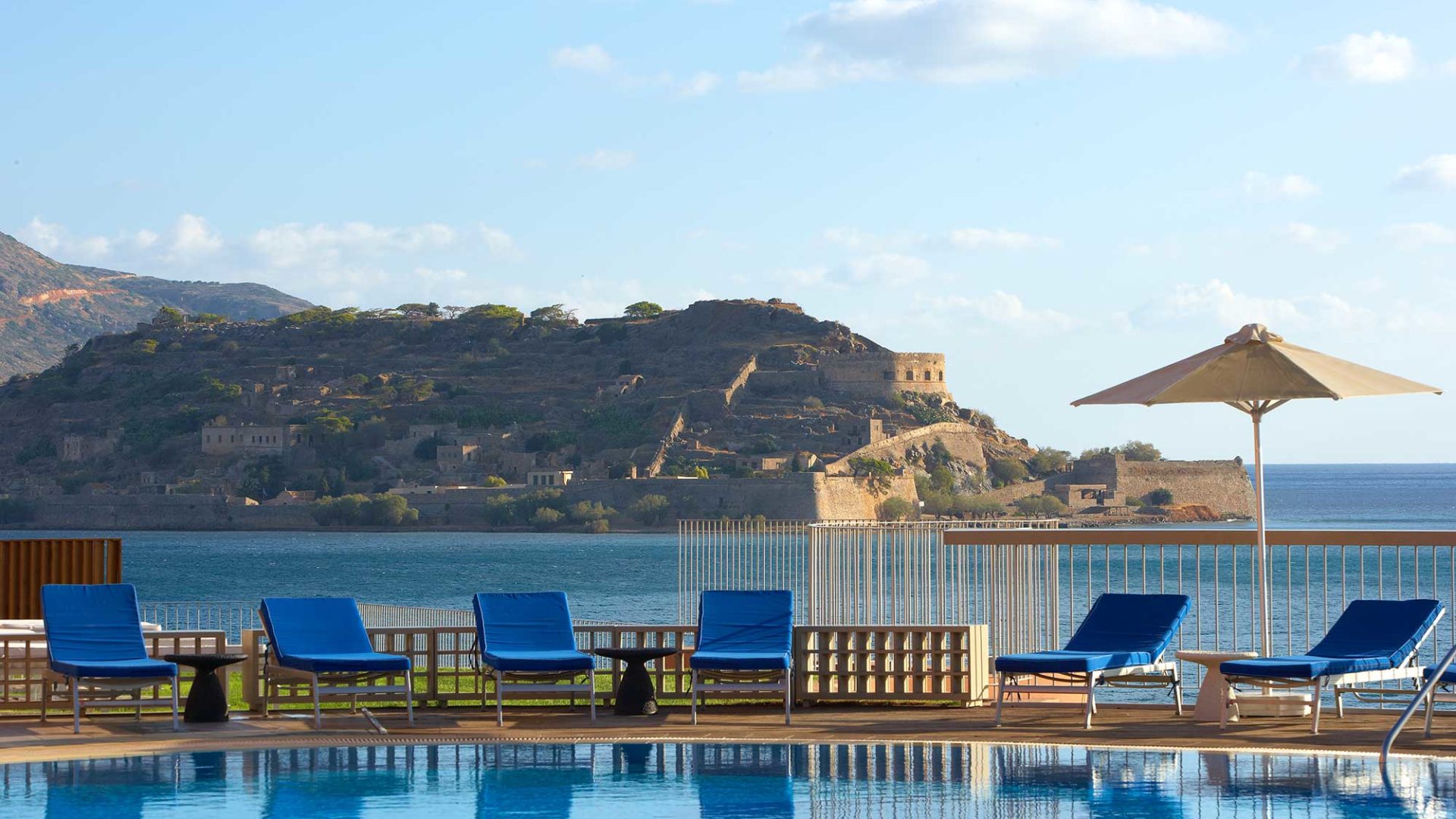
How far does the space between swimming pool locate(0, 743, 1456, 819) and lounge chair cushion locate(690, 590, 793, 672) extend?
81 cm

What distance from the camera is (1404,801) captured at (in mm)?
5984

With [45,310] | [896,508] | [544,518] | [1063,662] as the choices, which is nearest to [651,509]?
[544,518]

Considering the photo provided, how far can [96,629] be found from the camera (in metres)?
7.81

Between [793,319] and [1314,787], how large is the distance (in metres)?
106

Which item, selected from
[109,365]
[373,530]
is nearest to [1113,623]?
[373,530]

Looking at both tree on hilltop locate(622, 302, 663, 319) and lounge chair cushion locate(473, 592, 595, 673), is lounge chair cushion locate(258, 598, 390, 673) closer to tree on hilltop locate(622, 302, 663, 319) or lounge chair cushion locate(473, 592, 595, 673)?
lounge chair cushion locate(473, 592, 595, 673)

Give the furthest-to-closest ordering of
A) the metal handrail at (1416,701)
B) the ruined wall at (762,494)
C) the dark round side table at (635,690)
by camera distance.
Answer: the ruined wall at (762,494)
the dark round side table at (635,690)
the metal handrail at (1416,701)

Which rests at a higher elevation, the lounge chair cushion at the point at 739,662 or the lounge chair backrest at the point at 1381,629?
the lounge chair backrest at the point at 1381,629

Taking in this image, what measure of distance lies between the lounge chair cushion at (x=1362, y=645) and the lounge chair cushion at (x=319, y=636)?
140 inches

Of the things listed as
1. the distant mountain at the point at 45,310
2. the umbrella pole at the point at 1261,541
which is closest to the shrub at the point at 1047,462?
the umbrella pole at the point at 1261,541

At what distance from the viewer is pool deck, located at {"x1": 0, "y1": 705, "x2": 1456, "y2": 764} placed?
7.20m

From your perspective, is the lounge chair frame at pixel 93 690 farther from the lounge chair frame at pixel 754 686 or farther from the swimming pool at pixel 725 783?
the lounge chair frame at pixel 754 686

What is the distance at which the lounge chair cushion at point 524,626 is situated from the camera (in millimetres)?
8031

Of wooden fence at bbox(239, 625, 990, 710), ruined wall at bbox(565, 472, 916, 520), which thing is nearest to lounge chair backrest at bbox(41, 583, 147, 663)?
wooden fence at bbox(239, 625, 990, 710)
